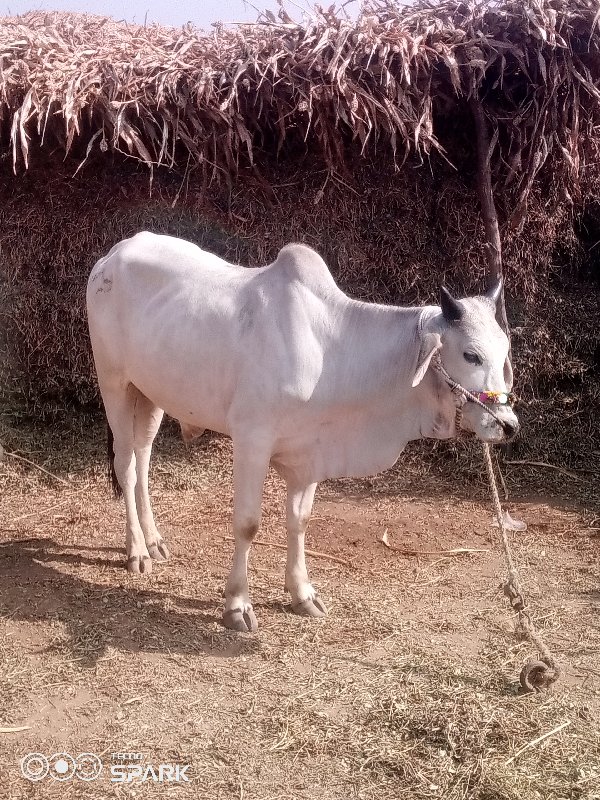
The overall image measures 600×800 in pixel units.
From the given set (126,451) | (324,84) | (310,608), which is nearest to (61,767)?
(310,608)

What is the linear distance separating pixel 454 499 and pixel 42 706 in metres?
3.23

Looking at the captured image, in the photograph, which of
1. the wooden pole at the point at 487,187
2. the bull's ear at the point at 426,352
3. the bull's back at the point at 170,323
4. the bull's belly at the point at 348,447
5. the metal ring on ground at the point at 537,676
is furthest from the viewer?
the wooden pole at the point at 487,187

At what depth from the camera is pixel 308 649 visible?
11.0ft

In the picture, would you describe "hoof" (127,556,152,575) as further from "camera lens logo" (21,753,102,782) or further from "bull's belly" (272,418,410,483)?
"camera lens logo" (21,753,102,782)

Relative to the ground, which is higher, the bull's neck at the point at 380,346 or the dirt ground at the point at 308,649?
the bull's neck at the point at 380,346

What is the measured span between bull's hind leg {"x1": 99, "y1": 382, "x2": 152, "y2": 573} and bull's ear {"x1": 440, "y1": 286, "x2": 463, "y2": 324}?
1.94m

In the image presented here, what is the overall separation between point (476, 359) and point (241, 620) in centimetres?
158

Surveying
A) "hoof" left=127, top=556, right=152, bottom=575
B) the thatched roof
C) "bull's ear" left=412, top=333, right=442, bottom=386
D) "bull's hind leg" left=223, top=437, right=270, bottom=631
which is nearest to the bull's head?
"bull's ear" left=412, top=333, right=442, bottom=386

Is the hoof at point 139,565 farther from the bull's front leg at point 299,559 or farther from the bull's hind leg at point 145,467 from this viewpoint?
the bull's front leg at point 299,559

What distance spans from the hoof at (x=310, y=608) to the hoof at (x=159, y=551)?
38.5 inches

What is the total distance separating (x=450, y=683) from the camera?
9.95 ft

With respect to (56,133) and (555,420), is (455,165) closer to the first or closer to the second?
(555,420)

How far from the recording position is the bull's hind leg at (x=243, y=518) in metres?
3.44

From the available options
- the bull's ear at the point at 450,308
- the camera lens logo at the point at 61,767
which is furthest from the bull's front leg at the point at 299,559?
the camera lens logo at the point at 61,767
